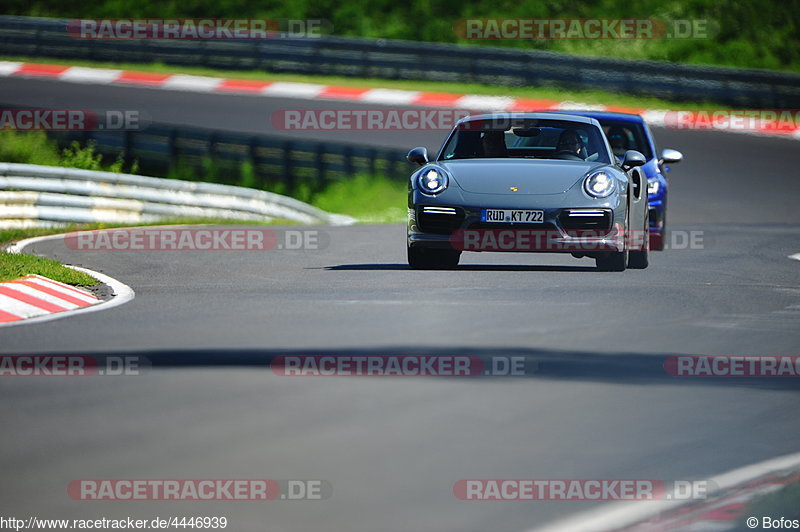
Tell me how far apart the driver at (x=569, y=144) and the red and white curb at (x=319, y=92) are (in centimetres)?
1420

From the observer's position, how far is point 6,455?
18.3 ft

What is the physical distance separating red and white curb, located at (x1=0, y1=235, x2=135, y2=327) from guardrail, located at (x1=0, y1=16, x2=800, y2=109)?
19.3 m

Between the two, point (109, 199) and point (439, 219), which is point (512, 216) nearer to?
point (439, 219)

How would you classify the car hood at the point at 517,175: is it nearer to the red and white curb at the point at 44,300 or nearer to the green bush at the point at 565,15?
the red and white curb at the point at 44,300

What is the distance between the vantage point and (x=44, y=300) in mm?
10297

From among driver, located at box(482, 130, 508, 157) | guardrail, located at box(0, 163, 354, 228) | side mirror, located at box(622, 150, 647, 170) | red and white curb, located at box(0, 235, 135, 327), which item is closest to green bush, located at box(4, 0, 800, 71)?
guardrail, located at box(0, 163, 354, 228)

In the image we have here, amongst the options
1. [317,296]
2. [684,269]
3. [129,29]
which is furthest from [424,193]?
[129,29]

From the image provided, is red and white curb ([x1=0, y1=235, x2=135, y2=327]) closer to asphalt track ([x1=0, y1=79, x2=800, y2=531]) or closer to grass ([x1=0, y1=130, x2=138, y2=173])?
asphalt track ([x1=0, y1=79, x2=800, y2=531])

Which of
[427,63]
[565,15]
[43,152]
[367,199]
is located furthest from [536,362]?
[565,15]

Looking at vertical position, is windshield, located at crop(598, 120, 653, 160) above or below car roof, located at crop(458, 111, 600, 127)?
below

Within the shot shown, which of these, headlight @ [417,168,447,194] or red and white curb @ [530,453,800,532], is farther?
headlight @ [417,168,447,194]

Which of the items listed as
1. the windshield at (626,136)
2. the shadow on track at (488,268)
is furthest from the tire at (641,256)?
the windshield at (626,136)

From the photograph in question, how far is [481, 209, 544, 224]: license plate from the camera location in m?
11.3

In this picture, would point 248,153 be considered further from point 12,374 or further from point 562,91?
point 12,374
